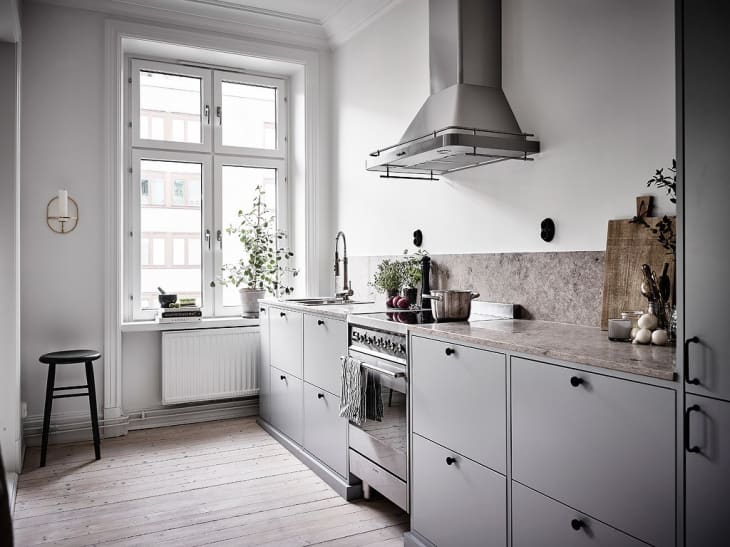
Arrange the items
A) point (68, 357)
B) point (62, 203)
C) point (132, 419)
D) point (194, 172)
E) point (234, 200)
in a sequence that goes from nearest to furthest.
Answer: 1. point (68, 357)
2. point (62, 203)
3. point (132, 419)
4. point (194, 172)
5. point (234, 200)

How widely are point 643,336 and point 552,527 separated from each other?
67 cm

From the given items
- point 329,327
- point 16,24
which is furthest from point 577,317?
point 16,24

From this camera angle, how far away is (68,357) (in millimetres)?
3697

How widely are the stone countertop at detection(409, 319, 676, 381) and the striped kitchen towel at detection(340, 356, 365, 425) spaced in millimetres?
482

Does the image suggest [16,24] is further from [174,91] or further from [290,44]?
[290,44]

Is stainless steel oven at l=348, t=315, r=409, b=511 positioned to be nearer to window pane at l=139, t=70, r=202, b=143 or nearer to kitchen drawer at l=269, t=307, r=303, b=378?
kitchen drawer at l=269, t=307, r=303, b=378

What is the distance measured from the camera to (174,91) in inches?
187

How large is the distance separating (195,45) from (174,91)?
18.0 inches

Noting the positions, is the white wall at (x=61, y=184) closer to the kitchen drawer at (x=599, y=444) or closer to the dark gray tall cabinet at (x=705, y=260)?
the kitchen drawer at (x=599, y=444)

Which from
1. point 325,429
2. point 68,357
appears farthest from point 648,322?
point 68,357

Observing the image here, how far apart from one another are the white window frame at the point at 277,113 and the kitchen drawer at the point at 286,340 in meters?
1.50

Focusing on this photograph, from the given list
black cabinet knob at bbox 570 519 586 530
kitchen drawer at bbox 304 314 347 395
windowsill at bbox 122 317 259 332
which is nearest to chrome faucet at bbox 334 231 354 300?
kitchen drawer at bbox 304 314 347 395

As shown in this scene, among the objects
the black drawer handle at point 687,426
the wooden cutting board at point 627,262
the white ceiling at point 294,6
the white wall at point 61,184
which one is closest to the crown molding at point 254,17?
the white ceiling at point 294,6

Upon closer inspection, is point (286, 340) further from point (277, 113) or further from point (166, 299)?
point (277, 113)
